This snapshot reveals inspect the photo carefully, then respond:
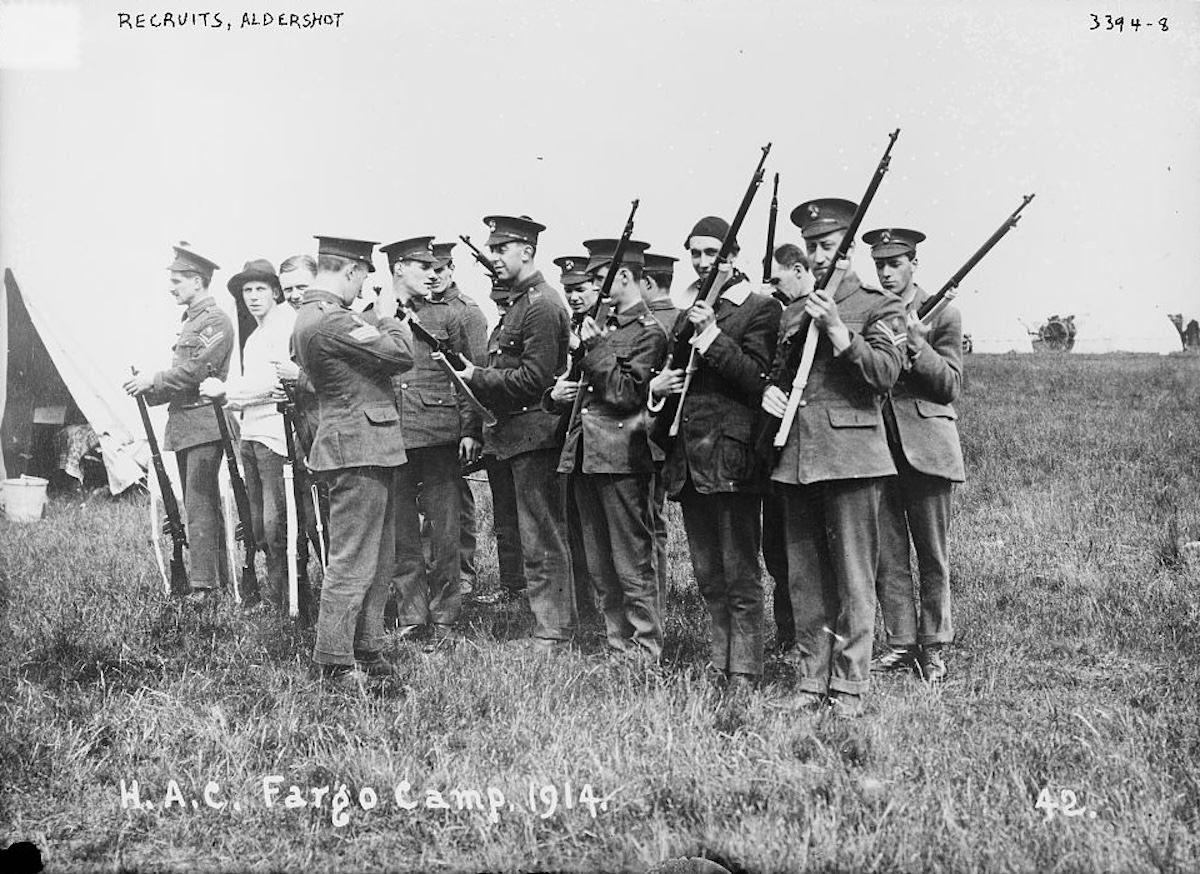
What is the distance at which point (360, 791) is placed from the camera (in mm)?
3906

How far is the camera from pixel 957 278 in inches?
200

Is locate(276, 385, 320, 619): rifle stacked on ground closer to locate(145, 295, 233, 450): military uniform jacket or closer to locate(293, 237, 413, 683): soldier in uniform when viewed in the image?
locate(145, 295, 233, 450): military uniform jacket

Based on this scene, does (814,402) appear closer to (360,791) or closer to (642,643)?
(642,643)

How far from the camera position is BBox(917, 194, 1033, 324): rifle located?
493 cm

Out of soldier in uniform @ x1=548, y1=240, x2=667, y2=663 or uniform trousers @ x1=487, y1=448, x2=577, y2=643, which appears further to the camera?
uniform trousers @ x1=487, y1=448, x2=577, y2=643

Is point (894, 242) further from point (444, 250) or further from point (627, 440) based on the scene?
point (444, 250)

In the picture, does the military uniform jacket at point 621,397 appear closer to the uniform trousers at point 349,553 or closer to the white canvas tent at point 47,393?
the uniform trousers at point 349,553

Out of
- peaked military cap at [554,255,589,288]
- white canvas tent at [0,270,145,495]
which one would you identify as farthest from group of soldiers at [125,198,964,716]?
white canvas tent at [0,270,145,495]

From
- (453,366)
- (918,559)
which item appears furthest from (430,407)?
(918,559)

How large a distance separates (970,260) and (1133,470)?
14.8ft

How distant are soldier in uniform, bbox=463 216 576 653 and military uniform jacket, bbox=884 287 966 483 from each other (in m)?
2.00

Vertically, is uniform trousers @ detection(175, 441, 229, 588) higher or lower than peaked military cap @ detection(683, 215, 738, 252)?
lower

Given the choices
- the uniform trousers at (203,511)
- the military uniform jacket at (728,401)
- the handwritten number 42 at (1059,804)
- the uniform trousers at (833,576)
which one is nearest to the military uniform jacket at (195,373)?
the uniform trousers at (203,511)

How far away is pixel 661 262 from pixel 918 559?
258 cm
